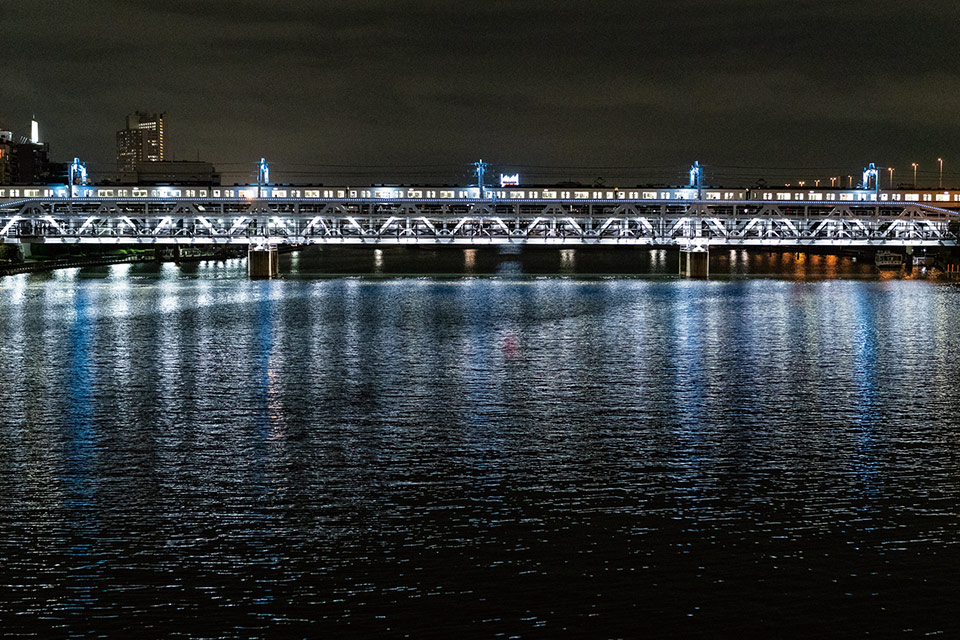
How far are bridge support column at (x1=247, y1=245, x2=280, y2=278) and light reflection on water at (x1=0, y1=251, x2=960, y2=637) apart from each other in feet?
236

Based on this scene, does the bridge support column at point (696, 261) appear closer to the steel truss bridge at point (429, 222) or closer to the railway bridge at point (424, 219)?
the railway bridge at point (424, 219)

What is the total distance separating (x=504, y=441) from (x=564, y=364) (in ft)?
54.5

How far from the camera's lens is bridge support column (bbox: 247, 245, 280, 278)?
124m

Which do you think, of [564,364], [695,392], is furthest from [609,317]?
[695,392]

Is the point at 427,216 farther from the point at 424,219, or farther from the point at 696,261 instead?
the point at 696,261

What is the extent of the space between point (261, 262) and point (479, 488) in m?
105

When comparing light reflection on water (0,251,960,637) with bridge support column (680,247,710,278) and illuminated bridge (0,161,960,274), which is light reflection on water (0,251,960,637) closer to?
bridge support column (680,247,710,278)

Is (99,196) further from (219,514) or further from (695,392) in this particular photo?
(219,514)

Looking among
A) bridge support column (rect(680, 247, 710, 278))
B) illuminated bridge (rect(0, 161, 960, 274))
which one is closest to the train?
illuminated bridge (rect(0, 161, 960, 274))

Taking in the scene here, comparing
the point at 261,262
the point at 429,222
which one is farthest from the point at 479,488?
the point at 429,222

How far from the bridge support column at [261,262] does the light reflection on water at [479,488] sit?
236 feet

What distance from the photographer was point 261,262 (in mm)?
125312

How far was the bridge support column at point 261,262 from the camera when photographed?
408 ft

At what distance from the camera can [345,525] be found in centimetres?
2119
